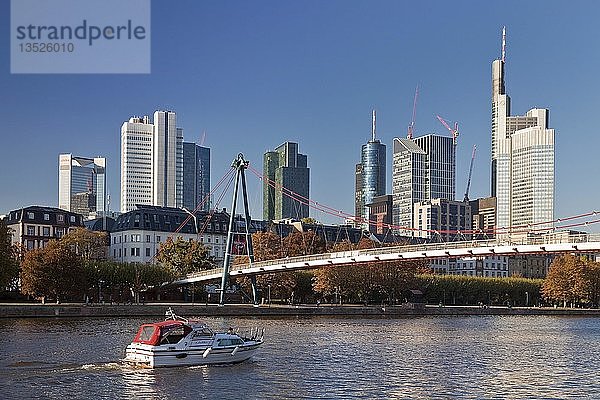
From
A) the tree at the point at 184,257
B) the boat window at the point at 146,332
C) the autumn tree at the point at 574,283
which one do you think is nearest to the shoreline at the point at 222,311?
the autumn tree at the point at 574,283

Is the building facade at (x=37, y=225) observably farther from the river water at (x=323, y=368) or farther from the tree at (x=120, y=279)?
the river water at (x=323, y=368)

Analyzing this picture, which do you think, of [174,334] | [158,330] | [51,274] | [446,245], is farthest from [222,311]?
[158,330]

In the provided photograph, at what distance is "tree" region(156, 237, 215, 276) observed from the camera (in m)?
136

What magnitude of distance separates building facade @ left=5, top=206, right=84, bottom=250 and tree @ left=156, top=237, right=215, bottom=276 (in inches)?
1248

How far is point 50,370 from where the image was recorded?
47906 mm

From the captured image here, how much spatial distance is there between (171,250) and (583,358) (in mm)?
86325

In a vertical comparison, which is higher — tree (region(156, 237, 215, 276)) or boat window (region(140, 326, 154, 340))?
tree (region(156, 237, 215, 276))

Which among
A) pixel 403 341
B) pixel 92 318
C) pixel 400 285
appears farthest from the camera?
pixel 400 285

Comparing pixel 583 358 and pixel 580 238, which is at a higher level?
pixel 580 238

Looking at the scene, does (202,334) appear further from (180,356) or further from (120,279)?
(120,279)

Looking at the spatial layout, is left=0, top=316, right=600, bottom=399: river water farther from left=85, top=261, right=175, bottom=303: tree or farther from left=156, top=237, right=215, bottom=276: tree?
left=156, top=237, right=215, bottom=276: tree

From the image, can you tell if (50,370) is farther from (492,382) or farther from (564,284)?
(564,284)

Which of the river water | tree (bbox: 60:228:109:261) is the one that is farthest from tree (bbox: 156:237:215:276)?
the river water

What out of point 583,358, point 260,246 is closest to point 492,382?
point 583,358
